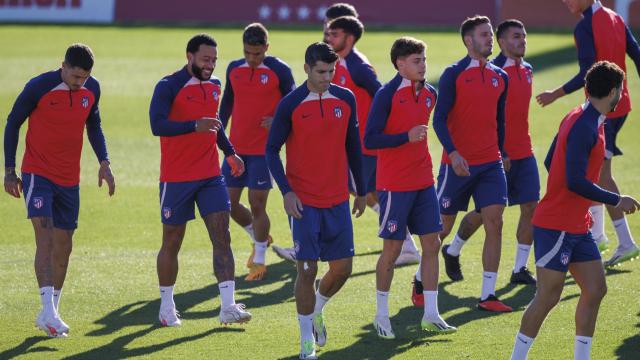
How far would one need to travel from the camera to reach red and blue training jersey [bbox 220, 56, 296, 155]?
11695 millimetres

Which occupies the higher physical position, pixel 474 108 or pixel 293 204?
pixel 474 108

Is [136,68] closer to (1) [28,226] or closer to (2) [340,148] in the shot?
(1) [28,226]

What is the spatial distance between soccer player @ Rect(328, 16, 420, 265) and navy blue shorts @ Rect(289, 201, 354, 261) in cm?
309

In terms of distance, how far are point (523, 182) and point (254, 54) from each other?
2.96 meters

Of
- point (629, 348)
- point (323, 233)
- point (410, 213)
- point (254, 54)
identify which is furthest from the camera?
point (254, 54)

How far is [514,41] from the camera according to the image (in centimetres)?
1097

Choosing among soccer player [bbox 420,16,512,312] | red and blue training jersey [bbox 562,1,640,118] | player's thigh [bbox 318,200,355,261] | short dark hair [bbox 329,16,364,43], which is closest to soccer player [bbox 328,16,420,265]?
short dark hair [bbox 329,16,364,43]

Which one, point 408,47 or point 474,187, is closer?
point 408,47

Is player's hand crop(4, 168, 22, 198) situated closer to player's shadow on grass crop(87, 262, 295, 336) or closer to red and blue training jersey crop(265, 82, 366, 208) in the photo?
player's shadow on grass crop(87, 262, 295, 336)

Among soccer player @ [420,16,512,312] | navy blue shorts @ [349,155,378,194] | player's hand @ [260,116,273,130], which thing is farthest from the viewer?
navy blue shorts @ [349,155,378,194]

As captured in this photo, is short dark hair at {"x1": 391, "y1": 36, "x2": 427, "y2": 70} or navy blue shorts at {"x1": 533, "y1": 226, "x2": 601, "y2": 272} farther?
short dark hair at {"x1": 391, "y1": 36, "x2": 427, "y2": 70}

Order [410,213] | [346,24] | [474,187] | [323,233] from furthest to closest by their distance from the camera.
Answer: [346,24] → [474,187] → [410,213] → [323,233]

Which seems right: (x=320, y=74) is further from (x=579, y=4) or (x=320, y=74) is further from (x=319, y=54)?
(x=579, y=4)

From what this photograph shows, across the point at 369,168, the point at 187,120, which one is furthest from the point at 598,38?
the point at 187,120
